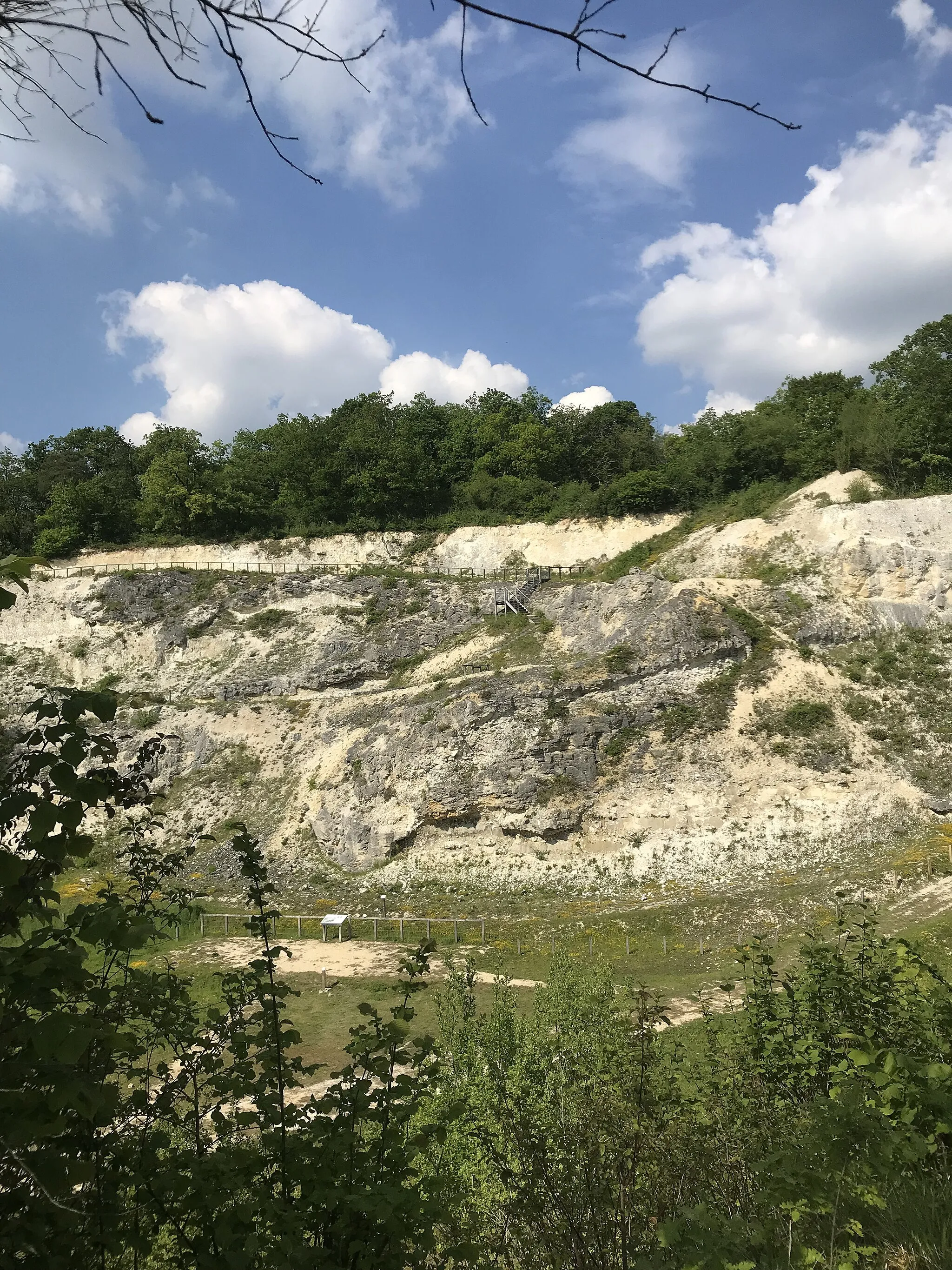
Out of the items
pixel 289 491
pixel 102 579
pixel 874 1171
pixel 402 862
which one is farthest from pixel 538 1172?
pixel 289 491

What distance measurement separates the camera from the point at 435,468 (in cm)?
5600

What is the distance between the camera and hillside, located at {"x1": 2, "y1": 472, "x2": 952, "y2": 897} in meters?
25.1

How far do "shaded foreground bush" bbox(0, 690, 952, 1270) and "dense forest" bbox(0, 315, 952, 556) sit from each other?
40.0 metres

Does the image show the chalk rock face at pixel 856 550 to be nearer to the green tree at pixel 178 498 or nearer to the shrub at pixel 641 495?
the shrub at pixel 641 495

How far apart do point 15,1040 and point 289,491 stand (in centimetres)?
5463

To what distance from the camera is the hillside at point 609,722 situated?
82.2ft

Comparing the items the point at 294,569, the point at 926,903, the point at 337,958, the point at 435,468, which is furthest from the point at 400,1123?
the point at 435,468

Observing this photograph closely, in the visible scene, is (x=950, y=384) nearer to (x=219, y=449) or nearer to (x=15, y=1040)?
(x=15, y=1040)

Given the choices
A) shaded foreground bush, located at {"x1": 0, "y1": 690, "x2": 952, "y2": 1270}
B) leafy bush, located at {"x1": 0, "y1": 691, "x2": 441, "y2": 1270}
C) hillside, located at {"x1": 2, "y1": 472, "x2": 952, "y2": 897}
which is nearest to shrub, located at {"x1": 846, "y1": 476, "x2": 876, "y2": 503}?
hillside, located at {"x1": 2, "y1": 472, "x2": 952, "y2": 897}

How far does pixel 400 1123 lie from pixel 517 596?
119 feet

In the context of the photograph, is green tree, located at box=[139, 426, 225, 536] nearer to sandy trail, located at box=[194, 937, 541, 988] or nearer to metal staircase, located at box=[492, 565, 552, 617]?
metal staircase, located at box=[492, 565, 552, 617]

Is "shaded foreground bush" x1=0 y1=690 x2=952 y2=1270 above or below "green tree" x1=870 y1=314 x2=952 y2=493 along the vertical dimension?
below

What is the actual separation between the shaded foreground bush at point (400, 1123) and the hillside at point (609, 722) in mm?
18058

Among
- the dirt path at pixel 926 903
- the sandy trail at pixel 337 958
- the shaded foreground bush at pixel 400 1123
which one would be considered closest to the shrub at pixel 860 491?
the dirt path at pixel 926 903
